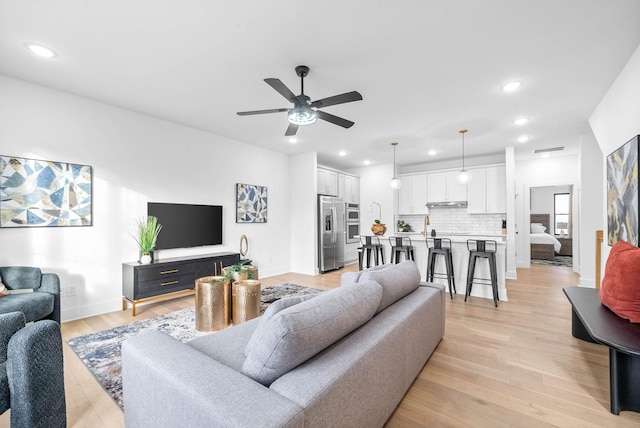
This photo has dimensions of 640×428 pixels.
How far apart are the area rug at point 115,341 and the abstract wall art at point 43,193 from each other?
1.38 meters

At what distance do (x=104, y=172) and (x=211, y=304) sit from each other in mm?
2304

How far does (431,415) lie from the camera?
1.82 metres

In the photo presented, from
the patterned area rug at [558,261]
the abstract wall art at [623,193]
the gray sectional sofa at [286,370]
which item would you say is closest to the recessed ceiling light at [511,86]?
the abstract wall art at [623,193]

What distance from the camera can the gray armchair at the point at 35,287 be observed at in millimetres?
2627

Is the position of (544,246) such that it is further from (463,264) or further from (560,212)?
(463,264)

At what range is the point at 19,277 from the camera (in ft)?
9.32

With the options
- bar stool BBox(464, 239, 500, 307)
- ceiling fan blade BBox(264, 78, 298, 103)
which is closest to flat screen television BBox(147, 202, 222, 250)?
ceiling fan blade BBox(264, 78, 298, 103)

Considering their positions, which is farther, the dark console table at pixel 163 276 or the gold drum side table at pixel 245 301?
the dark console table at pixel 163 276

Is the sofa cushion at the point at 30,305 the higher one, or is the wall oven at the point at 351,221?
the wall oven at the point at 351,221

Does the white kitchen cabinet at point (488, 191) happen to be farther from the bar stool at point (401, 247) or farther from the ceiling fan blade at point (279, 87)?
the ceiling fan blade at point (279, 87)

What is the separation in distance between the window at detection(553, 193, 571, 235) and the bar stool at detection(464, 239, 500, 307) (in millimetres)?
7108

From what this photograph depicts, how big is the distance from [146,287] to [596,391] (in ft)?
14.7

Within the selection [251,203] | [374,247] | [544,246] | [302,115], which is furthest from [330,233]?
[544,246]

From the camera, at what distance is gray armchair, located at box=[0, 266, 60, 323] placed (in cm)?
263
